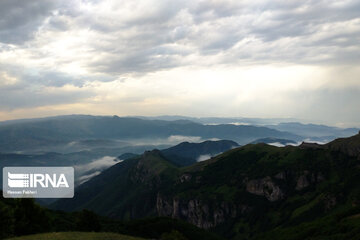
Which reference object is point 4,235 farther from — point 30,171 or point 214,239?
point 214,239

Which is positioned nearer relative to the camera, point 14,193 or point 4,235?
point 4,235

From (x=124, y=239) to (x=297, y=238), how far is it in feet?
465

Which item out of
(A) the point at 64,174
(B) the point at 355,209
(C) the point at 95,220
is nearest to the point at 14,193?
(A) the point at 64,174

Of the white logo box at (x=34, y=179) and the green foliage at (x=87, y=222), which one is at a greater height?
the white logo box at (x=34, y=179)

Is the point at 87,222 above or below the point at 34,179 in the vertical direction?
below

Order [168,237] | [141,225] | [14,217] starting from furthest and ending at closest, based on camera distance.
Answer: [141,225] → [168,237] → [14,217]

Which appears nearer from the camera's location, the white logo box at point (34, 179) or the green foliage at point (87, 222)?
the green foliage at point (87, 222)

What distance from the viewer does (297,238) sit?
162 meters

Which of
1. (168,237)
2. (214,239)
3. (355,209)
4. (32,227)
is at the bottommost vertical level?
(214,239)

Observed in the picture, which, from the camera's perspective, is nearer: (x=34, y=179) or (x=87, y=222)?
(x=87, y=222)

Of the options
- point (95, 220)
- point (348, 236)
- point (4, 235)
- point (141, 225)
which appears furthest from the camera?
point (141, 225)

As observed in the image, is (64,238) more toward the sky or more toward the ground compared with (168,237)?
more toward the sky

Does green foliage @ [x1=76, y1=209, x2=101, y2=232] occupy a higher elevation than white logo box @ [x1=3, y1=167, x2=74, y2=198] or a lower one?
lower

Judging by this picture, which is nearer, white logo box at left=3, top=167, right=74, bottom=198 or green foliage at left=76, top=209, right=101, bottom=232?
green foliage at left=76, top=209, right=101, bottom=232
